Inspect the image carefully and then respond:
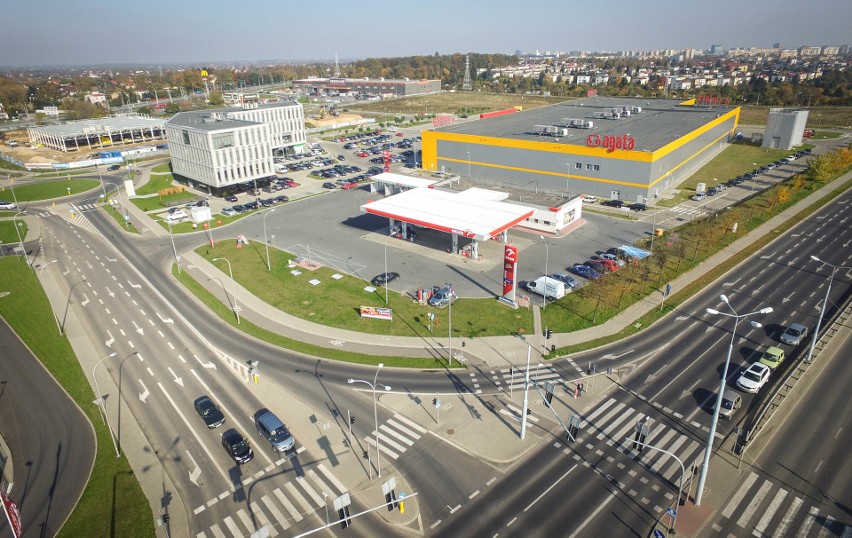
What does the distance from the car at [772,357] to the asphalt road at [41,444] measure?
53987 millimetres

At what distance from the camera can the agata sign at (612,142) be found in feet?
276

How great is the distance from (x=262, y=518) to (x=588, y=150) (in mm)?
80908

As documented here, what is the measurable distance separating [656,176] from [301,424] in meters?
76.9

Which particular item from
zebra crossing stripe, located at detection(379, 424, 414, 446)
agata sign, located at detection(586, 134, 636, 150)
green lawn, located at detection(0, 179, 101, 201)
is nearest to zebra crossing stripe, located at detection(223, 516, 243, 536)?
zebra crossing stripe, located at detection(379, 424, 414, 446)

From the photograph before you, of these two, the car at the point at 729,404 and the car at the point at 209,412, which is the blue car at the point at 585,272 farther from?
the car at the point at 209,412

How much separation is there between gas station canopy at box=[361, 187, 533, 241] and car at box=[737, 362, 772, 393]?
99.6 feet

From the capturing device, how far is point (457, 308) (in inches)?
2099

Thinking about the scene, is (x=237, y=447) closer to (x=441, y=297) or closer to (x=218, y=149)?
(x=441, y=297)

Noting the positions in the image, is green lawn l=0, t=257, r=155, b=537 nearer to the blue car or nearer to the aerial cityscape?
the aerial cityscape

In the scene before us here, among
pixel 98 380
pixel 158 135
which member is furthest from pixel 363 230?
pixel 158 135

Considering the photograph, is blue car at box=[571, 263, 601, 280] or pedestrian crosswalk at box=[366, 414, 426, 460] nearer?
pedestrian crosswalk at box=[366, 414, 426, 460]

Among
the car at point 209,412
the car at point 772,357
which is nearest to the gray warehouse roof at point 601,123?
the car at point 772,357

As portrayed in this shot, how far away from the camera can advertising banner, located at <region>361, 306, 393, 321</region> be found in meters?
51.2

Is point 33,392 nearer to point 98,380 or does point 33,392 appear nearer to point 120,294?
point 98,380
